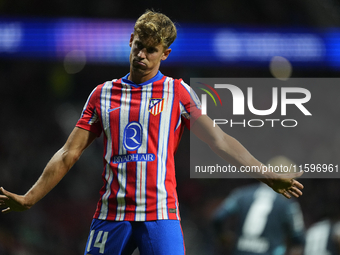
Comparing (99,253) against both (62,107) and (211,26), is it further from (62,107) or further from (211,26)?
(62,107)

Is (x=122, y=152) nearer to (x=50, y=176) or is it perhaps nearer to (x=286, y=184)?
(x=50, y=176)

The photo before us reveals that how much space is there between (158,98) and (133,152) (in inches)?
15.4

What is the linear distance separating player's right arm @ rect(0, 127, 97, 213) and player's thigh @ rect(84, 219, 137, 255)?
17.2 inches

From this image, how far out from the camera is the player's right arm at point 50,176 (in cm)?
292

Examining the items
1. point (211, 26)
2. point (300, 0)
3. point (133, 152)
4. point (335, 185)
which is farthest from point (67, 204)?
point (133, 152)

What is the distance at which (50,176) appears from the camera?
9.75 ft

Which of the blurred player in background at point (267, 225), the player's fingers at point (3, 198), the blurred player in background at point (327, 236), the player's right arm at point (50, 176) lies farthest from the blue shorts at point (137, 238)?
the blurred player in background at point (327, 236)

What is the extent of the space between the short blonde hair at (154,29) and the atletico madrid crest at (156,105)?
36 cm

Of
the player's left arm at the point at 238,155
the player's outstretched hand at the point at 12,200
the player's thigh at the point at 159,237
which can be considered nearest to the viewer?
the player's thigh at the point at 159,237

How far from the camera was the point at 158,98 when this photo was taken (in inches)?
114

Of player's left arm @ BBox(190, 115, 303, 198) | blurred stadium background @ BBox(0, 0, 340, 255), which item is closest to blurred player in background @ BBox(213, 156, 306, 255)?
player's left arm @ BBox(190, 115, 303, 198)

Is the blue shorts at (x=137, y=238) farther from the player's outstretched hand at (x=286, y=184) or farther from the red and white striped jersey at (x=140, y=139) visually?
the player's outstretched hand at (x=286, y=184)

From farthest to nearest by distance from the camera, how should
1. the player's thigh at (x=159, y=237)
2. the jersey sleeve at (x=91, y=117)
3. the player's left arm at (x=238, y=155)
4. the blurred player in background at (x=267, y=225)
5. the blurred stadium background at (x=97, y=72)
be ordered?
the blurred stadium background at (x=97, y=72), the blurred player in background at (x=267, y=225), the jersey sleeve at (x=91, y=117), the player's left arm at (x=238, y=155), the player's thigh at (x=159, y=237)

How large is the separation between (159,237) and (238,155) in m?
0.71
